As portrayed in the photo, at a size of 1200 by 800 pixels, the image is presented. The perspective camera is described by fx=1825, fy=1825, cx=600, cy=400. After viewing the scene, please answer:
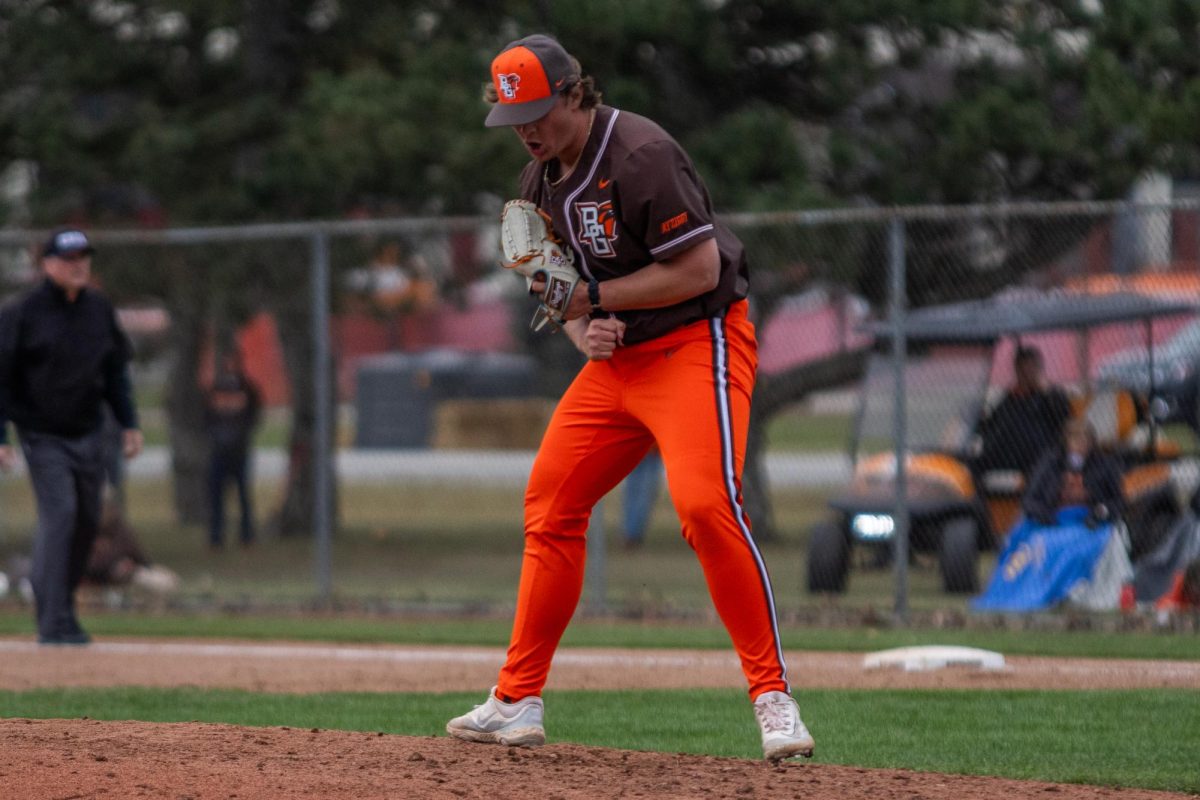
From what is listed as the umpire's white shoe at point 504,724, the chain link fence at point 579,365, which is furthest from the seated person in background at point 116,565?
the umpire's white shoe at point 504,724

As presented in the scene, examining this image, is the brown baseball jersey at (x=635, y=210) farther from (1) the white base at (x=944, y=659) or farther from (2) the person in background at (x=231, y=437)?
(2) the person in background at (x=231, y=437)

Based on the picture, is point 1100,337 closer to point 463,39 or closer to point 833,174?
point 833,174

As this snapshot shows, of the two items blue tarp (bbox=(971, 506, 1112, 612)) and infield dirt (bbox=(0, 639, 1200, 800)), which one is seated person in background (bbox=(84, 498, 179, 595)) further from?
infield dirt (bbox=(0, 639, 1200, 800))

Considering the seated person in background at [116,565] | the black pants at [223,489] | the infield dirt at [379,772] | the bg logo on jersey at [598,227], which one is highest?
the bg logo on jersey at [598,227]

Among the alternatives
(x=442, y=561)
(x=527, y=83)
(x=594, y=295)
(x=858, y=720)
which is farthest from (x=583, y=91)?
(x=442, y=561)

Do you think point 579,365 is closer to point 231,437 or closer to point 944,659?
point 231,437

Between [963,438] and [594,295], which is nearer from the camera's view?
[594,295]

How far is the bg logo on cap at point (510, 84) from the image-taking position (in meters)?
5.34

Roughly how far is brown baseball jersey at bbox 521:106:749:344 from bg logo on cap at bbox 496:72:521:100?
0.27m

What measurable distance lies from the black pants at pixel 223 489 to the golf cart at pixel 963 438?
5.32 m

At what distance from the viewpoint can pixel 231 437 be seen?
1650 cm

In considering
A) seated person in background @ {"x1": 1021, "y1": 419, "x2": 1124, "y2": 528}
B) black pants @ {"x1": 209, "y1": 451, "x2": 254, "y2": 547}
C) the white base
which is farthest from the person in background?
the white base

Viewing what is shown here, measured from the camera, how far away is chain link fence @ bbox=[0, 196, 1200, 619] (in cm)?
1223

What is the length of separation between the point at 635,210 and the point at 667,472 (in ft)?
2.61
